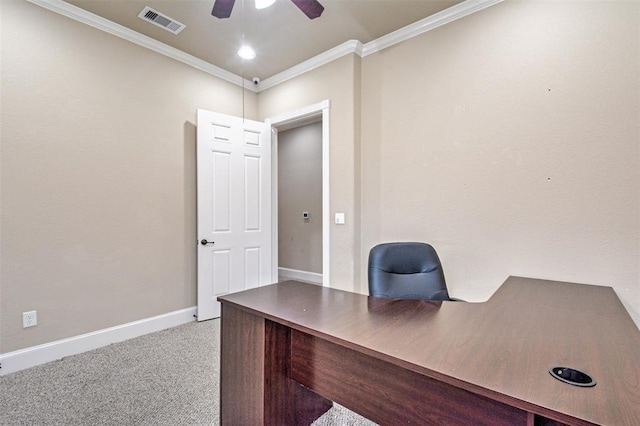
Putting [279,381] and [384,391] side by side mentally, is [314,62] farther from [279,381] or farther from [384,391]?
[384,391]

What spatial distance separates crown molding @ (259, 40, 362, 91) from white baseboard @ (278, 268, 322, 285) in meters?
2.92

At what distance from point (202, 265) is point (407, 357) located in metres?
2.72

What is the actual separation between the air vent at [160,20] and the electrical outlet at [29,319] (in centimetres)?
258

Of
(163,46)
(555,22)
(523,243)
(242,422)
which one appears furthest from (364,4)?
(242,422)

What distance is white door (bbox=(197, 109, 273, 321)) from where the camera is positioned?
3.21m

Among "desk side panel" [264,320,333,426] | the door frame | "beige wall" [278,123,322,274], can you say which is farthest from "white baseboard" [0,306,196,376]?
"beige wall" [278,123,322,274]

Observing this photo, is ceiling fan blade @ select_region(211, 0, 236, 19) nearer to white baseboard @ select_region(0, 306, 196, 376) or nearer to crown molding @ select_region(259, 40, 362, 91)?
crown molding @ select_region(259, 40, 362, 91)

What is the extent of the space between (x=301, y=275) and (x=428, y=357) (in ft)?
14.1

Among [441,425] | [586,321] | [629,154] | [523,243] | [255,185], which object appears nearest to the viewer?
[441,425]

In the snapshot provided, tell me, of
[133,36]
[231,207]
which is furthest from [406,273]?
[133,36]

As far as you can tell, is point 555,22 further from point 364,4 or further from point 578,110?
point 364,4

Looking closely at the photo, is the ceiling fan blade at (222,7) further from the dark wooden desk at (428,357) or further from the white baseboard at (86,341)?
the white baseboard at (86,341)

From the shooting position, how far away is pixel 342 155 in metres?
3.13

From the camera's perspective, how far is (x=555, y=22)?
211 centimetres
